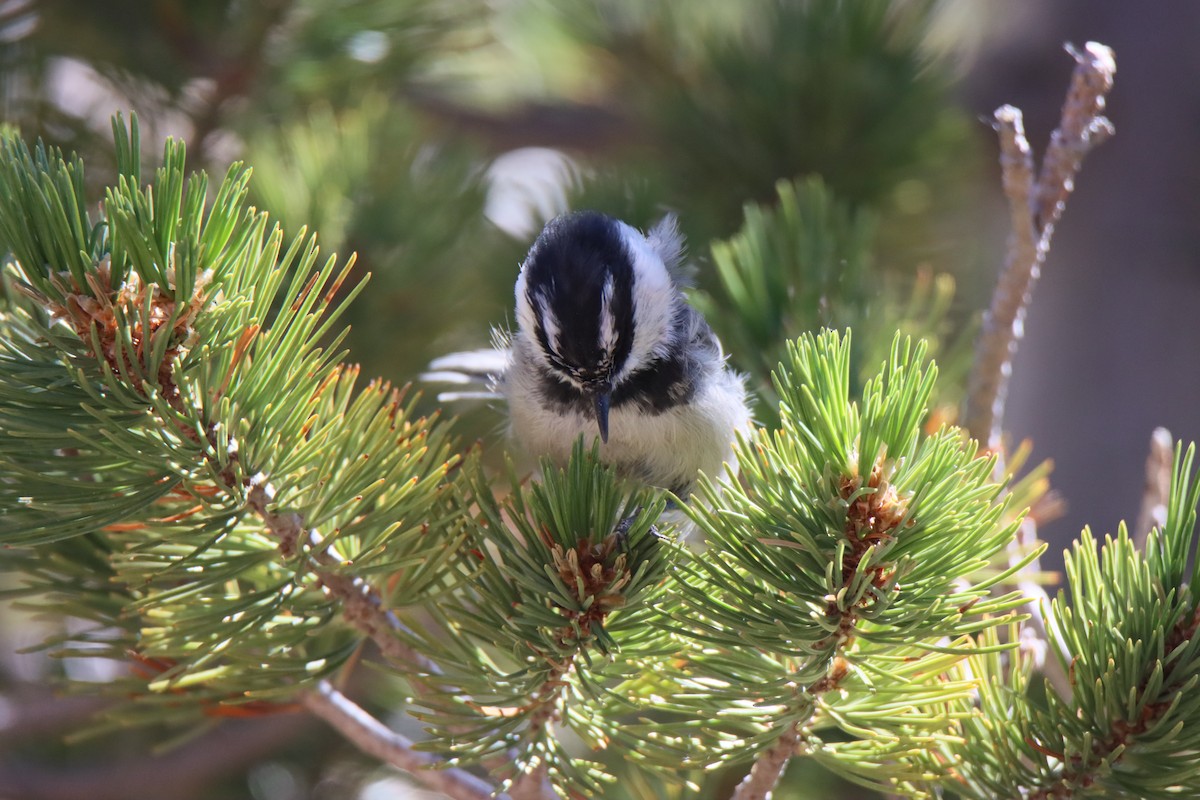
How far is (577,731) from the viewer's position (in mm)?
871

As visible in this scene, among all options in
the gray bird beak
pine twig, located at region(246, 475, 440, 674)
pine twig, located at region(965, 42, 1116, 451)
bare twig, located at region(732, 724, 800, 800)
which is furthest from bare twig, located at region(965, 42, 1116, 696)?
pine twig, located at region(246, 475, 440, 674)

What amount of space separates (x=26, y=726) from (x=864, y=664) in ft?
4.51

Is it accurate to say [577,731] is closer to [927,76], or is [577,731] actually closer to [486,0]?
[927,76]

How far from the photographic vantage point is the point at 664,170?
1.79 metres

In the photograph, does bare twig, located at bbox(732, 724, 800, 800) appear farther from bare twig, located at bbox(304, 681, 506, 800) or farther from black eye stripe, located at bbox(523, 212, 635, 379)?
black eye stripe, located at bbox(523, 212, 635, 379)

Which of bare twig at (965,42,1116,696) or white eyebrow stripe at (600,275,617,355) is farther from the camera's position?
white eyebrow stripe at (600,275,617,355)

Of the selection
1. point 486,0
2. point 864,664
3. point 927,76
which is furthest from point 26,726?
point 927,76

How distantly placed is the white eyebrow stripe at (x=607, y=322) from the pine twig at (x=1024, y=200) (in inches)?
17.4

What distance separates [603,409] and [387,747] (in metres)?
0.52

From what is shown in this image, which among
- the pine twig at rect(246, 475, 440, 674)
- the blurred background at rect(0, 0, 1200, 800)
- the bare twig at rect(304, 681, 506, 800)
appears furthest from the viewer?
the blurred background at rect(0, 0, 1200, 800)

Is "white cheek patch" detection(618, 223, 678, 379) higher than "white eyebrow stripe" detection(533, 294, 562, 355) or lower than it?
higher

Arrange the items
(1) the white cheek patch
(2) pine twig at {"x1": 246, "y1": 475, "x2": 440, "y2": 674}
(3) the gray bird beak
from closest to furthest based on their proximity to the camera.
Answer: (2) pine twig at {"x1": 246, "y1": 475, "x2": 440, "y2": 674}, (3) the gray bird beak, (1) the white cheek patch

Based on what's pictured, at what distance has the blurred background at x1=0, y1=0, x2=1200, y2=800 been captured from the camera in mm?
1629

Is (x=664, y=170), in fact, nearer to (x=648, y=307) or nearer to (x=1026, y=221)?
(x=648, y=307)
